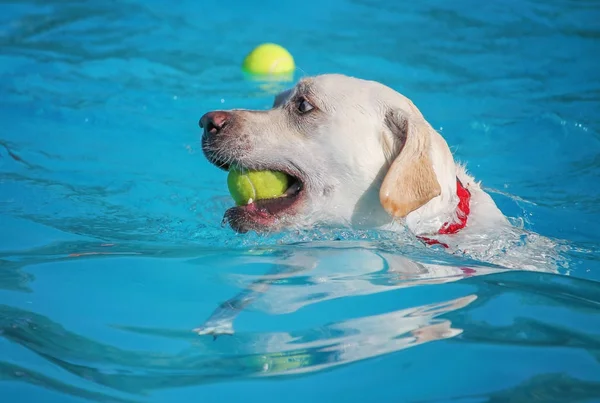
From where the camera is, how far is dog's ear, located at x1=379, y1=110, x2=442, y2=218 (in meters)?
3.86

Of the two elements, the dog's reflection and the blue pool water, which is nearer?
the blue pool water

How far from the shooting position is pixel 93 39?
9273 mm

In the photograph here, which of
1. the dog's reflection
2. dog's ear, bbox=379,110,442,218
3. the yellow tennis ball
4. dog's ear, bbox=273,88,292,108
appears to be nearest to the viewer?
the dog's reflection

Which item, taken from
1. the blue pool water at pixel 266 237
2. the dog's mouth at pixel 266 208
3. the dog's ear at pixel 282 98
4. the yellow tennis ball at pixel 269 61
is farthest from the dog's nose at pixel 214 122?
the yellow tennis ball at pixel 269 61

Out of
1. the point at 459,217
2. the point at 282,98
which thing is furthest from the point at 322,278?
the point at 282,98

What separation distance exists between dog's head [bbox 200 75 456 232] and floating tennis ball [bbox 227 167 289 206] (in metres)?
0.03

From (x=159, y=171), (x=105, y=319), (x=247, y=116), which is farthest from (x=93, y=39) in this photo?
(x=105, y=319)

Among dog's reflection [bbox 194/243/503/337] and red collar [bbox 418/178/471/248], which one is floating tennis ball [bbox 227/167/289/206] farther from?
red collar [bbox 418/178/471/248]

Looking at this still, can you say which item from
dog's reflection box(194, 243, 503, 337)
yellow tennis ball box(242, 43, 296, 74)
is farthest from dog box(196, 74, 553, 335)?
yellow tennis ball box(242, 43, 296, 74)

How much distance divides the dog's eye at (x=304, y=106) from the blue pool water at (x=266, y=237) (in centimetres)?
65

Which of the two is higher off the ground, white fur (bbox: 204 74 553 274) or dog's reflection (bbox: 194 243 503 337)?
white fur (bbox: 204 74 553 274)

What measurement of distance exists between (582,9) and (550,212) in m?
5.36

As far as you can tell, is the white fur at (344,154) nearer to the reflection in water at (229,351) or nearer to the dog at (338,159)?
the dog at (338,159)

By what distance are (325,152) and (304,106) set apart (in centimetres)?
28
